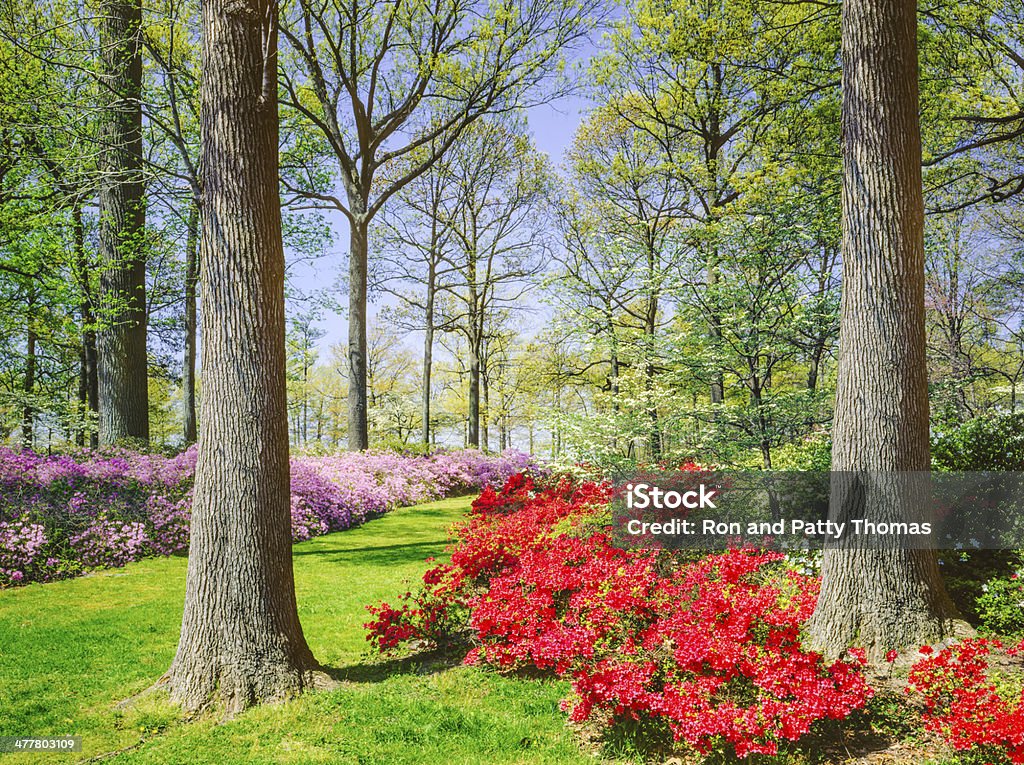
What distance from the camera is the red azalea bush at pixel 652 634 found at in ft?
10.5

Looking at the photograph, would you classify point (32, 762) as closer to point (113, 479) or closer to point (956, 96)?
point (113, 479)

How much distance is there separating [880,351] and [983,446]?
2.86 metres

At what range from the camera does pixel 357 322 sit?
1289cm

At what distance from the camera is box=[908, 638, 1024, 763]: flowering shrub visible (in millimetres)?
2818

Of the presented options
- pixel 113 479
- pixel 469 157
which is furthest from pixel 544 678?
pixel 469 157

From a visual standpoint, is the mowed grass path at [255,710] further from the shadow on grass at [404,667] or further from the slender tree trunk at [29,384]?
the slender tree trunk at [29,384]

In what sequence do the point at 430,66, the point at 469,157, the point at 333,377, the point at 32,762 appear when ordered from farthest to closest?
the point at 333,377 → the point at 469,157 → the point at 430,66 → the point at 32,762

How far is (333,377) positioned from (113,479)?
96.3 ft

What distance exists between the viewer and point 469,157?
19156mm

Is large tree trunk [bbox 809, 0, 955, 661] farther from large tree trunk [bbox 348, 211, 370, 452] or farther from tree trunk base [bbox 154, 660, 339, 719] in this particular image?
large tree trunk [bbox 348, 211, 370, 452]

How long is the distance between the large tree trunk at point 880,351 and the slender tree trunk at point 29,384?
11.3 metres

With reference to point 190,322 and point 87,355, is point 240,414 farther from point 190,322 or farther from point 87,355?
point 87,355
